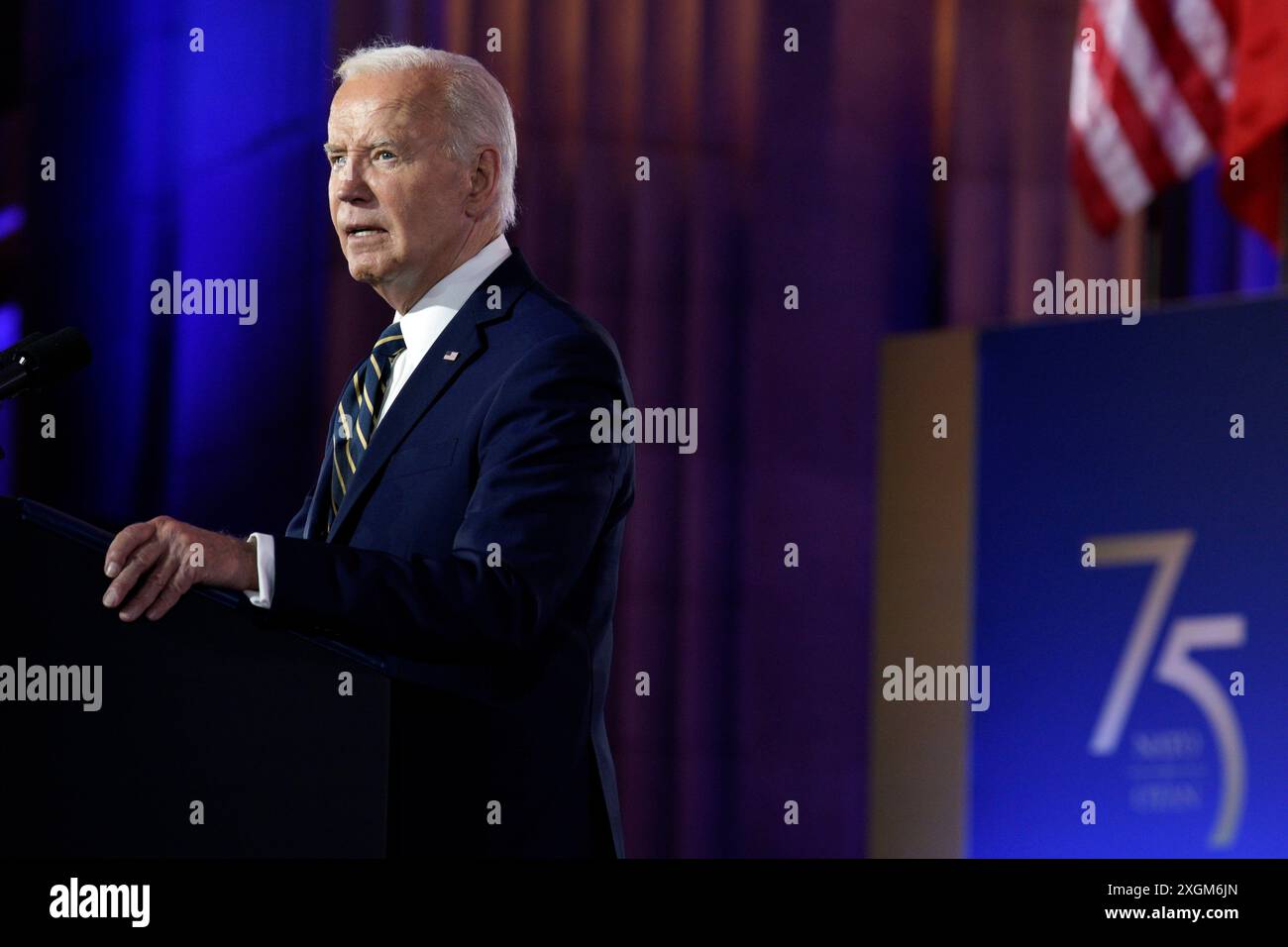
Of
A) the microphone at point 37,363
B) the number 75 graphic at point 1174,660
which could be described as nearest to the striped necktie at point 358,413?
the microphone at point 37,363

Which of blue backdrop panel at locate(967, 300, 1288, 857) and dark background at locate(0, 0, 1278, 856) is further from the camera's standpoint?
dark background at locate(0, 0, 1278, 856)

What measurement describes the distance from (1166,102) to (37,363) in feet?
14.4

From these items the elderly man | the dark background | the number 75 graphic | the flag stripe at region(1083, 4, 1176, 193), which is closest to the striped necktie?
the elderly man

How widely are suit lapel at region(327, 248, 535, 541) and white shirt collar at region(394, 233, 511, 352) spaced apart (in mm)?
38

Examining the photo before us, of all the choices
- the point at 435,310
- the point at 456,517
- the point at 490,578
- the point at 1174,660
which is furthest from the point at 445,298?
the point at 1174,660

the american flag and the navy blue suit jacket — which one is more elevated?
the american flag

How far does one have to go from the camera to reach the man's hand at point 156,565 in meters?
1.81

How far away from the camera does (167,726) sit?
186 centimetres

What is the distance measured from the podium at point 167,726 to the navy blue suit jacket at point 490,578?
60 millimetres

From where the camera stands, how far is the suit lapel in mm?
2246

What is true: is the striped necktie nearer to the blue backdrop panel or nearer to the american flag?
the blue backdrop panel

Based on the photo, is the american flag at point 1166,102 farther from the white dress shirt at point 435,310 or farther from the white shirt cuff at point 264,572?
the white shirt cuff at point 264,572

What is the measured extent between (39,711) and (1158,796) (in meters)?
3.20
